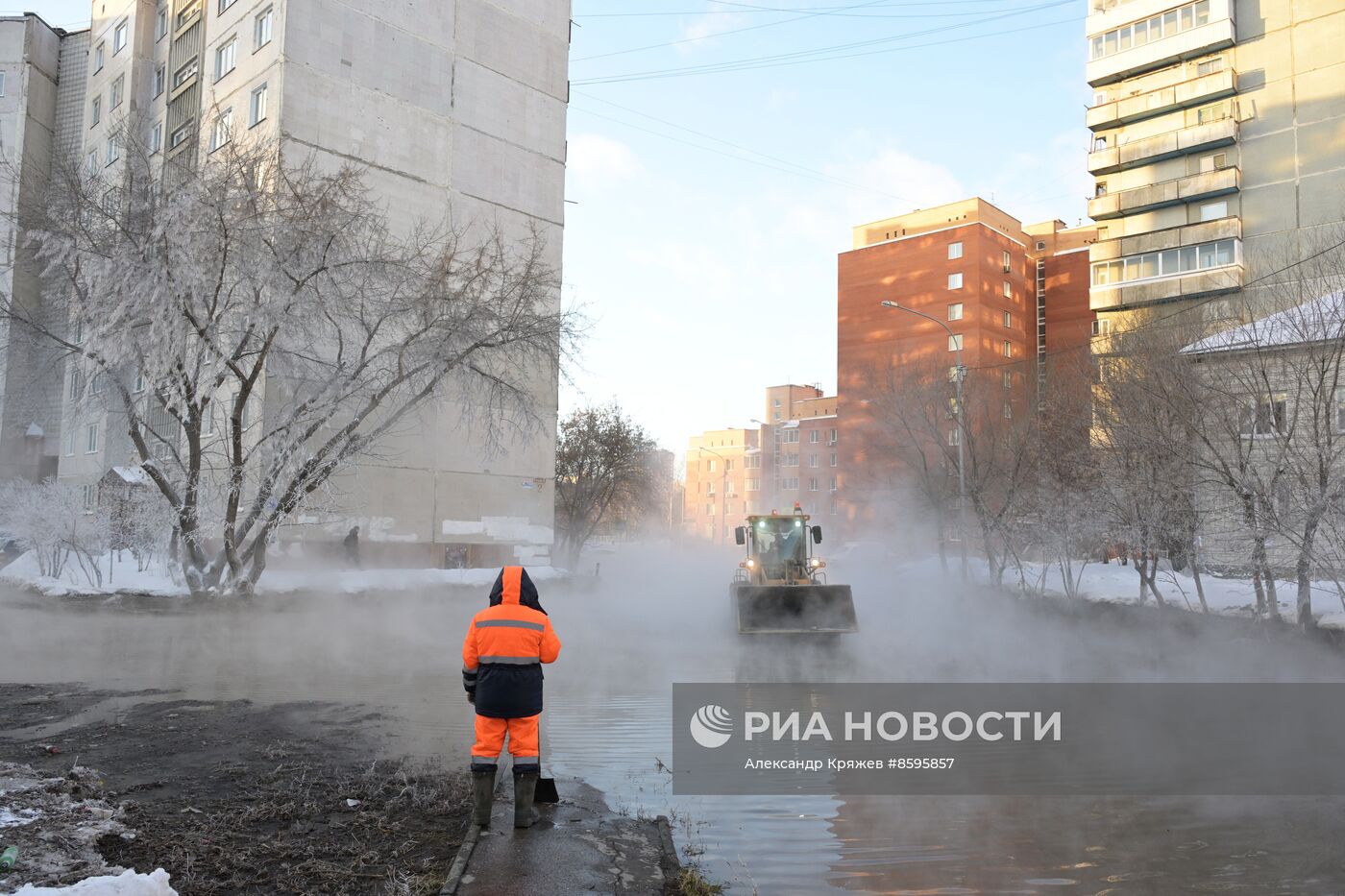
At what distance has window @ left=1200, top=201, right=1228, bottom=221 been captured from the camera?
44.2 metres

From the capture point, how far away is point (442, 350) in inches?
885

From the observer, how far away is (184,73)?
39.4 meters

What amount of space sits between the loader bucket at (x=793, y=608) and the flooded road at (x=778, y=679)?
0.44 metres

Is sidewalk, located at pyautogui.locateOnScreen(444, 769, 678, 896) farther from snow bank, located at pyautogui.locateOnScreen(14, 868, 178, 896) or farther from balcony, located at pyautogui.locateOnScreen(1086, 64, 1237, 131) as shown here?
balcony, located at pyautogui.locateOnScreen(1086, 64, 1237, 131)

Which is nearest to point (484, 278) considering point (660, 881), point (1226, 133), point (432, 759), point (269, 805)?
point (432, 759)

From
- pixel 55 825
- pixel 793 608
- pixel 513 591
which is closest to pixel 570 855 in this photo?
pixel 513 591

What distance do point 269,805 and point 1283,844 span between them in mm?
6726

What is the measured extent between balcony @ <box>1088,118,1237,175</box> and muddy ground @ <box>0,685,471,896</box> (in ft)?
152

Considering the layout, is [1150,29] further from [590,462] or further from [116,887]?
[116,887]

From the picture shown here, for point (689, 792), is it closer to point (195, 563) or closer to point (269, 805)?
point (269, 805)

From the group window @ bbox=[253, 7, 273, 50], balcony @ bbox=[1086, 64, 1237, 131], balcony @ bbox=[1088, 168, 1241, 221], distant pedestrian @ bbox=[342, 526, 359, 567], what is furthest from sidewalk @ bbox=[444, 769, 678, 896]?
balcony @ bbox=[1086, 64, 1237, 131]

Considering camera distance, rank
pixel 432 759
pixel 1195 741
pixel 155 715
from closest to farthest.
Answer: pixel 432 759 < pixel 1195 741 < pixel 155 715

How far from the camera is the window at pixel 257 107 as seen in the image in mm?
32625

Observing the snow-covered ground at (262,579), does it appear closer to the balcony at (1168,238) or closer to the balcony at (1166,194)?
the balcony at (1168,238)
